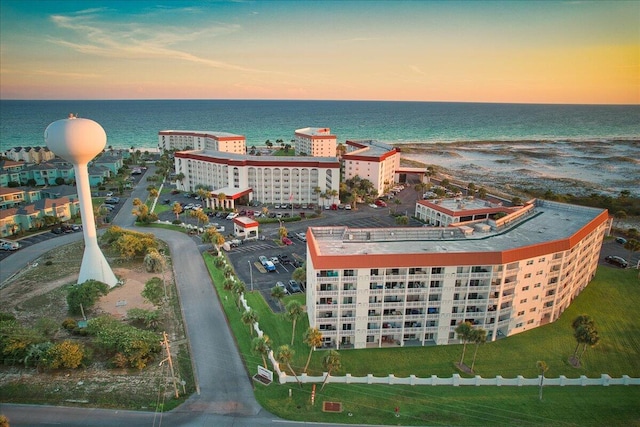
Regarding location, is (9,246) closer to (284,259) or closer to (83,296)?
(83,296)

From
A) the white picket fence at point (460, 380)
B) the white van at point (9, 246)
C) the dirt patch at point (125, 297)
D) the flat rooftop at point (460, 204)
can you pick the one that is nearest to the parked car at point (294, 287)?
the white picket fence at point (460, 380)

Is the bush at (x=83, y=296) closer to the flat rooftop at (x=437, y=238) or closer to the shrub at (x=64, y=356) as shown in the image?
the shrub at (x=64, y=356)

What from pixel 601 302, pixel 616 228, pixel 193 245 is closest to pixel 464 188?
pixel 616 228

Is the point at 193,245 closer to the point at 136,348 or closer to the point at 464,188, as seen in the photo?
the point at 136,348

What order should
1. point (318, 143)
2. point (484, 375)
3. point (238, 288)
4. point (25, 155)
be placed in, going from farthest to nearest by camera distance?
point (318, 143) < point (25, 155) < point (238, 288) < point (484, 375)

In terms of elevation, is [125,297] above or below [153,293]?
below

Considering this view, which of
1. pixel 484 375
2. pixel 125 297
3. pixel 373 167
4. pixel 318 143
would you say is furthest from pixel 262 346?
pixel 318 143

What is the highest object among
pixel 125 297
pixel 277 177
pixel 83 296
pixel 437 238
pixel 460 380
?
pixel 437 238

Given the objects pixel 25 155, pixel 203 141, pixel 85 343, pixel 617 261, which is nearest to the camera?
pixel 85 343
